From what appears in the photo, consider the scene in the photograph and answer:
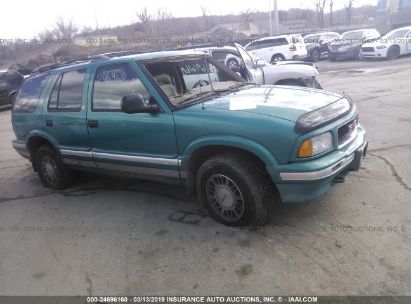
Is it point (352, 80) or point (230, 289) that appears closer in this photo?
point (230, 289)

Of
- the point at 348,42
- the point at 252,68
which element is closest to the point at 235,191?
the point at 252,68

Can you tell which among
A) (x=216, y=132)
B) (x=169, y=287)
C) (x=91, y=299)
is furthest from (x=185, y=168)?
(x=91, y=299)

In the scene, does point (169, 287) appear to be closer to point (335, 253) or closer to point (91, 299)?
point (91, 299)

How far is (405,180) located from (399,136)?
77.0 inches

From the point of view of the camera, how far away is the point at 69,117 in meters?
4.93

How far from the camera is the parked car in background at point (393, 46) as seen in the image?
811 inches

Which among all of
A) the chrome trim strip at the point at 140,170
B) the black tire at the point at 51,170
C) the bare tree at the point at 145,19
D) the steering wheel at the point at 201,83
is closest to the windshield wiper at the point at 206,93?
the steering wheel at the point at 201,83

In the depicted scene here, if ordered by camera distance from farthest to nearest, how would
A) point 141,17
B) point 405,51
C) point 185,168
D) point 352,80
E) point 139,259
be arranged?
point 141,17, point 405,51, point 352,80, point 185,168, point 139,259

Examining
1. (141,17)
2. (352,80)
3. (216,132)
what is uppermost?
(141,17)

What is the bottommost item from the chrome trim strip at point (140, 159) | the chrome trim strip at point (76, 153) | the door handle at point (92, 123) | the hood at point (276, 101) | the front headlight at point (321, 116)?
the chrome trim strip at point (76, 153)

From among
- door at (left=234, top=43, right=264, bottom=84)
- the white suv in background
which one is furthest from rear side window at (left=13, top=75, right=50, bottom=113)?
the white suv in background

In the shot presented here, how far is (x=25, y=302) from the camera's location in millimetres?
3193

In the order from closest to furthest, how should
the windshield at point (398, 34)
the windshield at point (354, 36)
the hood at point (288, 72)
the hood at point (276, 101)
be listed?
the hood at point (276, 101)
the hood at point (288, 72)
the windshield at point (398, 34)
the windshield at point (354, 36)

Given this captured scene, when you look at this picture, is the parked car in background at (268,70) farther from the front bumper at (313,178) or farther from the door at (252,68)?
the front bumper at (313,178)
